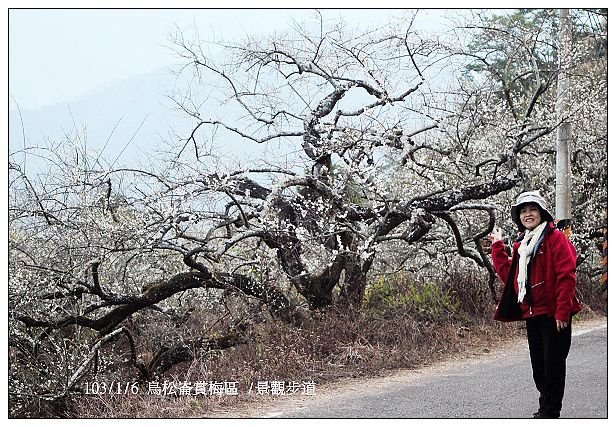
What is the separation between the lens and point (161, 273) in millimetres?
4477

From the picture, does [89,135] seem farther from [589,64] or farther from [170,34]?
[589,64]

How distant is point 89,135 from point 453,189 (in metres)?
2.16

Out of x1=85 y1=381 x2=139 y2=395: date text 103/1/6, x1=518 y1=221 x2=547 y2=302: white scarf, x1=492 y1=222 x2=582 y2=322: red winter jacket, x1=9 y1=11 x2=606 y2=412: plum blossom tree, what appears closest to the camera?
x1=492 y1=222 x2=582 y2=322: red winter jacket

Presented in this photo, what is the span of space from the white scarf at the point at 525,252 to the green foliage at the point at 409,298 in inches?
67.4

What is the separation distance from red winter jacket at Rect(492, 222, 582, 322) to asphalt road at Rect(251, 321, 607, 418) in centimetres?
60

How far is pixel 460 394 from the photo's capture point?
11.6 feet

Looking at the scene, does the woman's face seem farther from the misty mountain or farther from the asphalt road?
the misty mountain

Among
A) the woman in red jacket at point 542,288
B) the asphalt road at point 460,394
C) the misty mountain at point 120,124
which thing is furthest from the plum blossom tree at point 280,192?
the woman in red jacket at point 542,288

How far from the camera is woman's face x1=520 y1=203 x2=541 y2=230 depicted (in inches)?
114

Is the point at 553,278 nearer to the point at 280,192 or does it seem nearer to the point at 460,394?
the point at 460,394

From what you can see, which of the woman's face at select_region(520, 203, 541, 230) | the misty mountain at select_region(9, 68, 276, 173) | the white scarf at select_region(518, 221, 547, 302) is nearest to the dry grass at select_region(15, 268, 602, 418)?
the misty mountain at select_region(9, 68, 276, 173)

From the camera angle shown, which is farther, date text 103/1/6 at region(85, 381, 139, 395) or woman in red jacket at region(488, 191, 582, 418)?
Result: date text 103/1/6 at region(85, 381, 139, 395)

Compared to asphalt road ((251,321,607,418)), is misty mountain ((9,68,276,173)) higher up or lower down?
higher up

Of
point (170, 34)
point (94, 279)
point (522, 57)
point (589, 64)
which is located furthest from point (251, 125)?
point (589, 64)
